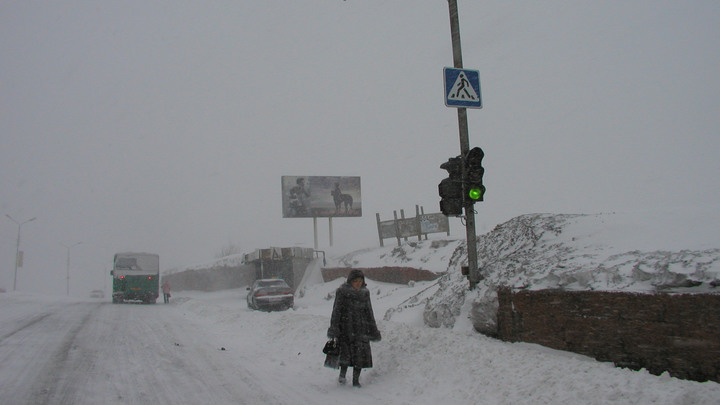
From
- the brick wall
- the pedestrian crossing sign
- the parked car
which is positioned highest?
the pedestrian crossing sign

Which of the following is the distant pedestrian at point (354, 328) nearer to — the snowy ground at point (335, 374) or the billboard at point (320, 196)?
the snowy ground at point (335, 374)

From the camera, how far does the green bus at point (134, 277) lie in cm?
2950

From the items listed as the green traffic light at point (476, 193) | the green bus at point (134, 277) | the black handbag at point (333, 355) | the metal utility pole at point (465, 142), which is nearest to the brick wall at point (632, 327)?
the metal utility pole at point (465, 142)

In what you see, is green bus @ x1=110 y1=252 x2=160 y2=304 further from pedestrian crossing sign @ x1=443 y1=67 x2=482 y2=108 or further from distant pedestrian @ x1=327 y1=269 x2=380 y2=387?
pedestrian crossing sign @ x1=443 y1=67 x2=482 y2=108

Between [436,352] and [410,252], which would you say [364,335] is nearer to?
[436,352]

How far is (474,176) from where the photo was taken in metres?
7.98

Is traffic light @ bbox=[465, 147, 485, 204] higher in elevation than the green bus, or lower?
higher

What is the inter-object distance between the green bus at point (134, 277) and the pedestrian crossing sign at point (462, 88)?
2670 centimetres

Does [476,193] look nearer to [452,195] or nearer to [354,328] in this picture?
[452,195]

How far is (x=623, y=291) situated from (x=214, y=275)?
4336cm

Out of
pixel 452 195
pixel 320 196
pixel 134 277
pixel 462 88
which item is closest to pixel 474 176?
pixel 452 195

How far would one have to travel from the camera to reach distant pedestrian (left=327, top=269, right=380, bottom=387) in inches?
270

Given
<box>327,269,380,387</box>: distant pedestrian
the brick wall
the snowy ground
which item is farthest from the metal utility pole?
<box>327,269,380,387</box>: distant pedestrian

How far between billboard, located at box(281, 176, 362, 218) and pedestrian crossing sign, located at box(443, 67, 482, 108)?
30.8 m
